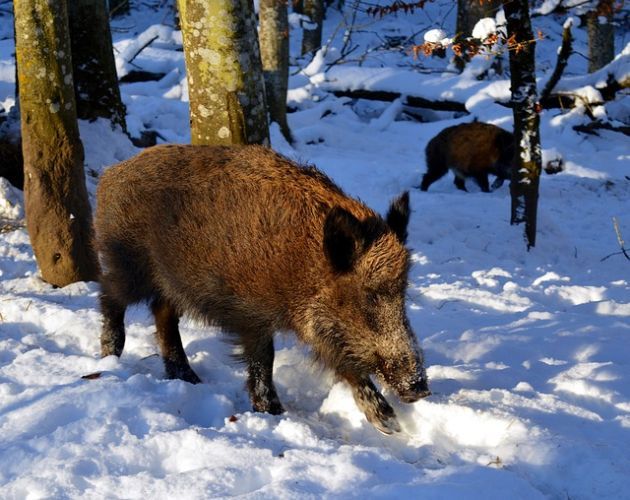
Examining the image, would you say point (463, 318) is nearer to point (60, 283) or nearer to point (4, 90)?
point (60, 283)

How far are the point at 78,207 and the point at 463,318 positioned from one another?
2971 millimetres

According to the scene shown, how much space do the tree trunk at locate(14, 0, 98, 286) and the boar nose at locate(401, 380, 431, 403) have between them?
9.59 feet

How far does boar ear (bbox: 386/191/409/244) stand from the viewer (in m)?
3.54

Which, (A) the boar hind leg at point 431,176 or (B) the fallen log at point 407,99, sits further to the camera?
(B) the fallen log at point 407,99

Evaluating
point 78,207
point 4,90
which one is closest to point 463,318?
point 78,207

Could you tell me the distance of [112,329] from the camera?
4184 millimetres

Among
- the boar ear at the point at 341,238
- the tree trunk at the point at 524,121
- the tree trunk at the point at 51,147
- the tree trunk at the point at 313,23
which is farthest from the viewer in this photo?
the tree trunk at the point at 313,23

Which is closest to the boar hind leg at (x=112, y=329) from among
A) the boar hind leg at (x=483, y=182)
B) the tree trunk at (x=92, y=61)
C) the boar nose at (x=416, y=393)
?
the boar nose at (x=416, y=393)

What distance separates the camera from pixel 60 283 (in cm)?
541

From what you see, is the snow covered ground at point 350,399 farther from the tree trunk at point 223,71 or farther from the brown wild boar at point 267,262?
the tree trunk at point 223,71

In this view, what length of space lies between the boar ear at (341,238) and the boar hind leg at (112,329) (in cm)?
155

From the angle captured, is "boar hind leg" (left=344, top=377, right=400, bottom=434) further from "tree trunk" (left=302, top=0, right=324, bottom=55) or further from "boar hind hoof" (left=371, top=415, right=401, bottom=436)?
"tree trunk" (left=302, top=0, right=324, bottom=55)

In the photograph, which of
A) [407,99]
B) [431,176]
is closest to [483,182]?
[431,176]

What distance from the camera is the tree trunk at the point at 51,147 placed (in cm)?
514
